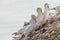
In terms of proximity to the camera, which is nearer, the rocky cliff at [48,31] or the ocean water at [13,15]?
the rocky cliff at [48,31]

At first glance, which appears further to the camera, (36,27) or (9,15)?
(9,15)

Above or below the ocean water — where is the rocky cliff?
above

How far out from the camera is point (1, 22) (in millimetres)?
8375

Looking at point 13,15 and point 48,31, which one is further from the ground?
point 48,31

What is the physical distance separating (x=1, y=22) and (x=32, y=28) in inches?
173

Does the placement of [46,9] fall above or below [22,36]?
above

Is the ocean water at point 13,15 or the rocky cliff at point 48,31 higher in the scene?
the rocky cliff at point 48,31

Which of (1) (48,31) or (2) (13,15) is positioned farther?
(2) (13,15)

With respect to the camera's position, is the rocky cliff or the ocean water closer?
the rocky cliff

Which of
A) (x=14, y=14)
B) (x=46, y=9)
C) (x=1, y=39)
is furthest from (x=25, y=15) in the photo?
(x=46, y=9)

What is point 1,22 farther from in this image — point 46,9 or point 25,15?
point 46,9

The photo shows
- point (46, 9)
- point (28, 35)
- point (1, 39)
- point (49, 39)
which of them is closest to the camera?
point (49, 39)

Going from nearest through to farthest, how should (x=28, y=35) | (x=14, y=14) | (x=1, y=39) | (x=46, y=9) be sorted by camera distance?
(x=28, y=35) < (x=46, y=9) < (x=1, y=39) < (x=14, y=14)

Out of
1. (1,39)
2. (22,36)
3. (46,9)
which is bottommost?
(1,39)
